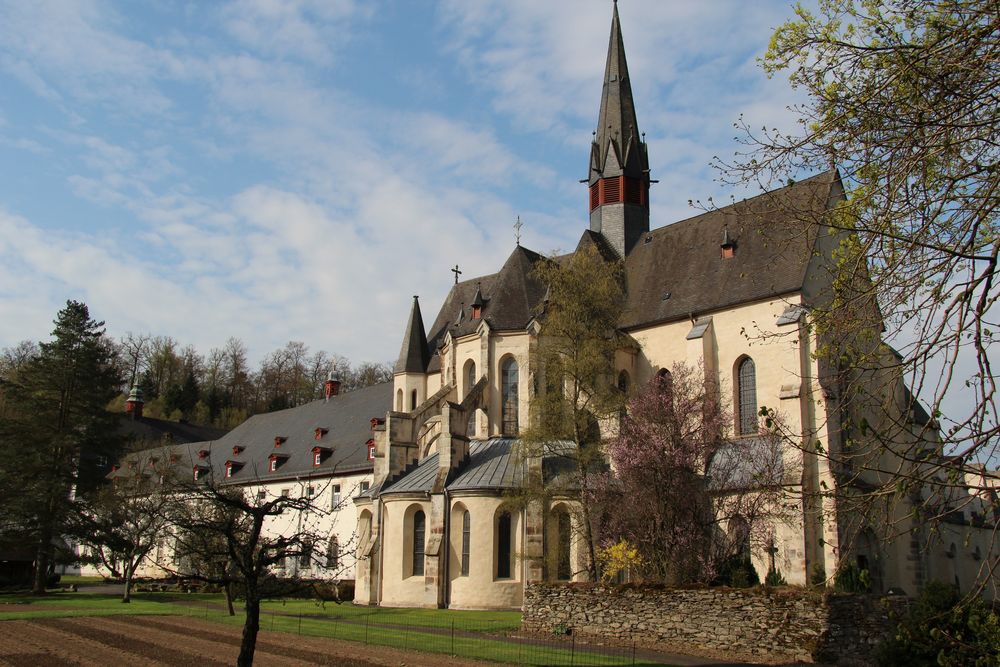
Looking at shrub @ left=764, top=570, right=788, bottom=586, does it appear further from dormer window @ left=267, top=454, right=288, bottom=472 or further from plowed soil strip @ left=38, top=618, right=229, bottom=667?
dormer window @ left=267, top=454, right=288, bottom=472

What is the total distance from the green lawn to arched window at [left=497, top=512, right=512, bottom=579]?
1727mm

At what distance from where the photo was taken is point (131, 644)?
21953 mm

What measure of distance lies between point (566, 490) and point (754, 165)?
76.7ft

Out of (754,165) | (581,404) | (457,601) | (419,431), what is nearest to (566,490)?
(581,404)

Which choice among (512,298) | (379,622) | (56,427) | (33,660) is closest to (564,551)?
Result: (379,622)

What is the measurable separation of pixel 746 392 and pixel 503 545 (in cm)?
1114

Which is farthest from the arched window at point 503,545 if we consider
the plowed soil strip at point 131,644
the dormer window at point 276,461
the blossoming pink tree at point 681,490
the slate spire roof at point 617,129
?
the dormer window at point 276,461

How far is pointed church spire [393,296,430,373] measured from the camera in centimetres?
4662

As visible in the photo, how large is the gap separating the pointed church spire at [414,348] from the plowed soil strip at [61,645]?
23.2 meters

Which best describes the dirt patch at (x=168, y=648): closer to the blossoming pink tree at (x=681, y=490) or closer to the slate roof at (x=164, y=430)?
the blossoming pink tree at (x=681, y=490)

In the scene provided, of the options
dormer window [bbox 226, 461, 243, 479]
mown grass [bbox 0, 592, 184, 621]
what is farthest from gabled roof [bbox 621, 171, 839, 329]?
dormer window [bbox 226, 461, 243, 479]

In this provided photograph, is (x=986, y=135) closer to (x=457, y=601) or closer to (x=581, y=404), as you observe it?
(x=581, y=404)

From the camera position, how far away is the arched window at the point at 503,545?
32.6 m

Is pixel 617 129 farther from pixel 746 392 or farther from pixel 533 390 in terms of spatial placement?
pixel 746 392
